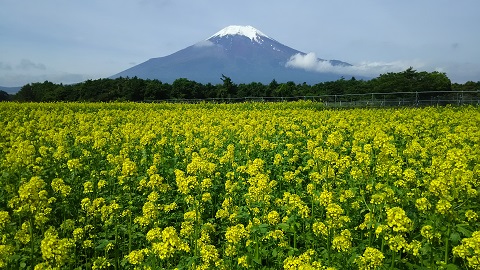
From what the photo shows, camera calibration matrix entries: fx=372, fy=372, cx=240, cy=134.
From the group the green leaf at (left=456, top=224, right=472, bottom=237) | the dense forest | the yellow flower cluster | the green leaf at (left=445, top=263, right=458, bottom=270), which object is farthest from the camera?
the dense forest

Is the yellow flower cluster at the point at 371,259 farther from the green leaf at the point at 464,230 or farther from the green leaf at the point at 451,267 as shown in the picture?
the green leaf at the point at 464,230

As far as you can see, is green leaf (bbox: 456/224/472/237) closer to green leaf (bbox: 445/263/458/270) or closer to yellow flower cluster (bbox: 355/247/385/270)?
green leaf (bbox: 445/263/458/270)

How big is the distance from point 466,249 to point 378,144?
3.49 metres

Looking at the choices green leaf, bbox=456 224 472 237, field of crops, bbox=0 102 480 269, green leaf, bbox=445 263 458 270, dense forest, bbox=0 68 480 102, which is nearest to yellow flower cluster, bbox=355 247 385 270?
field of crops, bbox=0 102 480 269

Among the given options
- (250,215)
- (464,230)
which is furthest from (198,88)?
(464,230)

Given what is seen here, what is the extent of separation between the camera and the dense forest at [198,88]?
66688mm

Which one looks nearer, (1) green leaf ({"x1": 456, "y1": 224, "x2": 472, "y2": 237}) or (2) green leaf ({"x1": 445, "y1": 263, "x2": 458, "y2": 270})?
(2) green leaf ({"x1": 445, "y1": 263, "x2": 458, "y2": 270})

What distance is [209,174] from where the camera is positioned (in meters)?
6.81

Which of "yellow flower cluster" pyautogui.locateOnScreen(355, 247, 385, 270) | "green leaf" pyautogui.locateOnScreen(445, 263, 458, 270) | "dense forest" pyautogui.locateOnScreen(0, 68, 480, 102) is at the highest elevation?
"dense forest" pyautogui.locateOnScreen(0, 68, 480, 102)

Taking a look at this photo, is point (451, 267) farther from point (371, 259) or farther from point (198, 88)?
point (198, 88)

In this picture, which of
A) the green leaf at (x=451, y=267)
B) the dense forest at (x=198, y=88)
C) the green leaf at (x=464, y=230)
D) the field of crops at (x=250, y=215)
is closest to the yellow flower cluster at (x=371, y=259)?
the field of crops at (x=250, y=215)

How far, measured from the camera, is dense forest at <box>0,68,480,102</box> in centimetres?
6669

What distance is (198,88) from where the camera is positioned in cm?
7306

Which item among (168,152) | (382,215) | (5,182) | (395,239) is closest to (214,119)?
(168,152)
